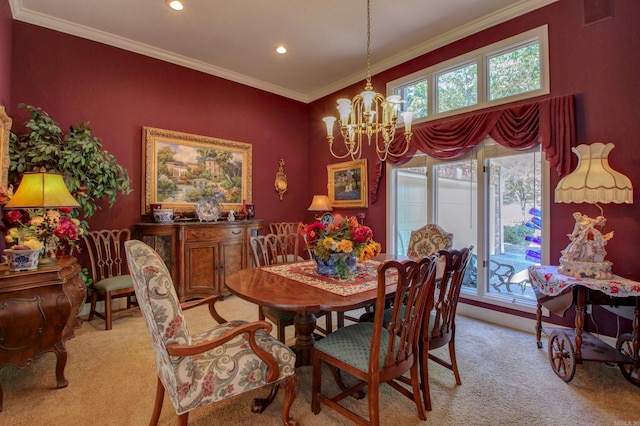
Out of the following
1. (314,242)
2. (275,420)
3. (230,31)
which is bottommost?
(275,420)

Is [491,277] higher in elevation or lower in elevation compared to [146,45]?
lower

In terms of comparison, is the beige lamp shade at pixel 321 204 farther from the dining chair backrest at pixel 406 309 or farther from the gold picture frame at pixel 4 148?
the gold picture frame at pixel 4 148

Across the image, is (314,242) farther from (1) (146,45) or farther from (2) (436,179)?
(1) (146,45)

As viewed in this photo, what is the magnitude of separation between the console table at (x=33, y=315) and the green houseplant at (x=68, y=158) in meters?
1.15

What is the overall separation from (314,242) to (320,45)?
2.89 metres

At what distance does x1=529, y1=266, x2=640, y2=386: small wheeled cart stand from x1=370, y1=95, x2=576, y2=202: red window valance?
3.65 feet

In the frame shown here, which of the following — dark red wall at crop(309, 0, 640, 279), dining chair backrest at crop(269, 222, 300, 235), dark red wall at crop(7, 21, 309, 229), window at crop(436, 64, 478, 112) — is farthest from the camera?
dining chair backrest at crop(269, 222, 300, 235)

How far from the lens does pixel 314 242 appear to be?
231cm

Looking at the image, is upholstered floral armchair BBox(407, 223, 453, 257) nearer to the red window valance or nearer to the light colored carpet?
the light colored carpet

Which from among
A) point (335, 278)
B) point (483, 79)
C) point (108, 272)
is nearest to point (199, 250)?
point (108, 272)

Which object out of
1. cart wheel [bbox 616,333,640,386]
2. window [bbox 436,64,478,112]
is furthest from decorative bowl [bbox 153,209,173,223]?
cart wheel [bbox 616,333,640,386]

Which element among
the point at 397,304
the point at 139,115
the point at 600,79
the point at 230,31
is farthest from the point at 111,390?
the point at 600,79

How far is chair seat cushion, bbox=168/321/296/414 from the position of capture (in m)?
1.42

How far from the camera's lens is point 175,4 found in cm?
312
